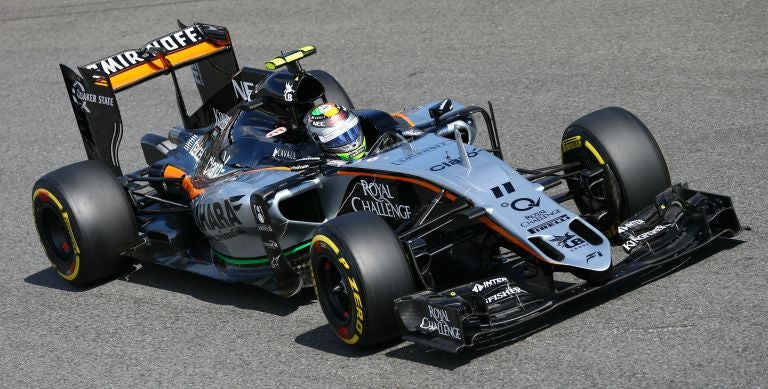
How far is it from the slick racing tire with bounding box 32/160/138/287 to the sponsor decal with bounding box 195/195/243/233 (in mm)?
645

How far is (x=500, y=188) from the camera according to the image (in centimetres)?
708

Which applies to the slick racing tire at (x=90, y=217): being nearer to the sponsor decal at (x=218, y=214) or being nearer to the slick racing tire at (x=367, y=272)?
the sponsor decal at (x=218, y=214)

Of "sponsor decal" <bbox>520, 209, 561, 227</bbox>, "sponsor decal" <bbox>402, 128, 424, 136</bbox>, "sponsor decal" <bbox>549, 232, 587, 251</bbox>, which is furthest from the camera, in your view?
"sponsor decal" <bbox>402, 128, 424, 136</bbox>

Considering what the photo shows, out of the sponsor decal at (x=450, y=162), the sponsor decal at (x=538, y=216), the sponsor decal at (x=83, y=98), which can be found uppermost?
the sponsor decal at (x=83, y=98)

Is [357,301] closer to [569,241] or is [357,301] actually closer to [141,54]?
→ [569,241]

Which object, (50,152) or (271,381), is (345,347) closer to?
(271,381)

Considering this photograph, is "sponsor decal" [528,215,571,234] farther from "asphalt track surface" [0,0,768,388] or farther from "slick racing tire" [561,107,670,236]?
"slick racing tire" [561,107,670,236]

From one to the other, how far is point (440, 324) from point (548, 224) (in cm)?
91

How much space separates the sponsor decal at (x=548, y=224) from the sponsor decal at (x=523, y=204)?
0.16 m

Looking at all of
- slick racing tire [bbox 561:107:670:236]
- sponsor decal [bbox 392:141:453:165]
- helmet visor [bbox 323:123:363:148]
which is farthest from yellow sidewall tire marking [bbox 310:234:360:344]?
slick racing tire [bbox 561:107:670:236]

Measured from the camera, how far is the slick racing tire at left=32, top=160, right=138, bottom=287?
8.74 meters

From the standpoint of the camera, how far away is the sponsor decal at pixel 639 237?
23.4ft

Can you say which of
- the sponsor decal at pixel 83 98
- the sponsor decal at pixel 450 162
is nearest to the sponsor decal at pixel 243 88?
the sponsor decal at pixel 83 98

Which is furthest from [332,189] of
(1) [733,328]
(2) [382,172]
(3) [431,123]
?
(1) [733,328]
